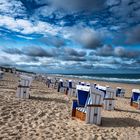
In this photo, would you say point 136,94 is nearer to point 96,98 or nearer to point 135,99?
point 135,99

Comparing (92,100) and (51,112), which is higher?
(92,100)

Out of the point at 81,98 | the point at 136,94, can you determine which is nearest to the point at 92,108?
the point at 81,98

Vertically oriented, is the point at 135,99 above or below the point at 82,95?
below

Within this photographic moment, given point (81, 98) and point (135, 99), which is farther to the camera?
point (135, 99)

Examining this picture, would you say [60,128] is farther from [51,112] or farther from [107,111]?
[107,111]

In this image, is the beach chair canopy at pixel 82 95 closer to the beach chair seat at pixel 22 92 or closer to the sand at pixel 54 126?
the sand at pixel 54 126

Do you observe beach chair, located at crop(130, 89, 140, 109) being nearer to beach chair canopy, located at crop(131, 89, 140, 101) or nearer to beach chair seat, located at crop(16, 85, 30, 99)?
beach chair canopy, located at crop(131, 89, 140, 101)

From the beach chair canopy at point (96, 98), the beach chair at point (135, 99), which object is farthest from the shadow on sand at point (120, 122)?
the beach chair at point (135, 99)

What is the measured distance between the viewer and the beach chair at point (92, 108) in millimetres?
8859

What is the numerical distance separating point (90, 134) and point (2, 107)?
375 centimetres

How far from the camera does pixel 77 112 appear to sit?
31.4 ft

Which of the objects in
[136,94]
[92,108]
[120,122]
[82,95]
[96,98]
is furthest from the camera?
[136,94]

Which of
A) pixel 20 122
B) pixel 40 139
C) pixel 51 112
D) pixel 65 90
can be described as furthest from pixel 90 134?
pixel 65 90

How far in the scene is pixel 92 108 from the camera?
8867 millimetres
